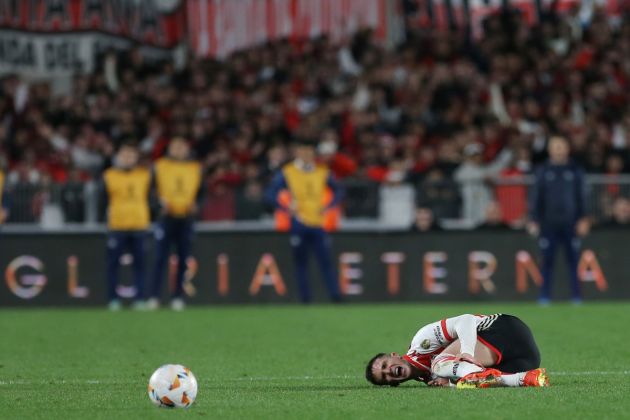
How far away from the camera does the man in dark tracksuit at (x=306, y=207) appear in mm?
19156

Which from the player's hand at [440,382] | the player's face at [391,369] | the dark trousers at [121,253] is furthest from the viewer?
the dark trousers at [121,253]

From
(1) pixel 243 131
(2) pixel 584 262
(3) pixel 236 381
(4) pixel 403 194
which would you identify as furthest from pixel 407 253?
(3) pixel 236 381

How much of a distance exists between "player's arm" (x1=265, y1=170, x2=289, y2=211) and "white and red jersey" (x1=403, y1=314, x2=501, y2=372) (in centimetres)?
993

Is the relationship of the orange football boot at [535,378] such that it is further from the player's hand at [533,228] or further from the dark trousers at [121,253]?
the dark trousers at [121,253]

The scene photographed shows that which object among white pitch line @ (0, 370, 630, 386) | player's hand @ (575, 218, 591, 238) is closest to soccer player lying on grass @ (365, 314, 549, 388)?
white pitch line @ (0, 370, 630, 386)

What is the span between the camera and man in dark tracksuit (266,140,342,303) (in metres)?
19.2

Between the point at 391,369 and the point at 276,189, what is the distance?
1037cm

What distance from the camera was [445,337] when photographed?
9.09 metres

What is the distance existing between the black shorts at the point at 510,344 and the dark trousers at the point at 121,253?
10493 millimetres

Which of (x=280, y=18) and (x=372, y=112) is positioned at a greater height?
(x=280, y=18)

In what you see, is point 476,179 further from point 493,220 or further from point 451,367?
point 451,367

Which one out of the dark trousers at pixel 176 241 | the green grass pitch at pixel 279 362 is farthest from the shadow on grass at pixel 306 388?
the dark trousers at pixel 176 241

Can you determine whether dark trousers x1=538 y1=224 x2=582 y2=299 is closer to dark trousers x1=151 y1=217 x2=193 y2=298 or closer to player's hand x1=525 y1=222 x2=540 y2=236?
player's hand x1=525 y1=222 x2=540 y2=236

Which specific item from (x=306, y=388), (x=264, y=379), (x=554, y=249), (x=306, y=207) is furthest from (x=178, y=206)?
(x=306, y=388)
